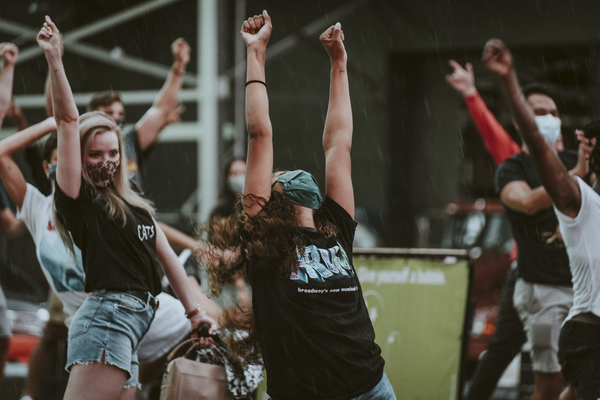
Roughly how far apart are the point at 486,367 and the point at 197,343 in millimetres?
2357

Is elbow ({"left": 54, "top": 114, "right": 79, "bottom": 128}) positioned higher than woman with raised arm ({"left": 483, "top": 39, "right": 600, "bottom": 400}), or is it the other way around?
elbow ({"left": 54, "top": 114, "right": 79, "bottom": 128})

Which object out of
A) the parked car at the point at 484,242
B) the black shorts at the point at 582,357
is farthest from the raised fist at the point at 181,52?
the parked car at the point at 484,242

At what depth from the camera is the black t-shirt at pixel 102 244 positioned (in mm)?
3262

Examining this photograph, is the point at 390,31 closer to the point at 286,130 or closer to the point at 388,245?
the point at 286,130

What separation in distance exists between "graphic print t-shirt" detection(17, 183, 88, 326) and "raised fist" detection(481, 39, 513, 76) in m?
2.46

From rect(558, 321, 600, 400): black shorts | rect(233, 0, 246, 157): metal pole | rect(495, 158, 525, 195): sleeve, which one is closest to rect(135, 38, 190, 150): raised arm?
rect(495, 158, 525, 195): sleeve

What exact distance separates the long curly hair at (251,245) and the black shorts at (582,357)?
140 cm

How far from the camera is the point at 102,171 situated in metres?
3.38

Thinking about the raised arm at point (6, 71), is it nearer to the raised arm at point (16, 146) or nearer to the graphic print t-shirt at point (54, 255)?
the raised arm at point (16, 146)

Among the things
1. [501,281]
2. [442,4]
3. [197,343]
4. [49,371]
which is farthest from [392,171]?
[197,343]

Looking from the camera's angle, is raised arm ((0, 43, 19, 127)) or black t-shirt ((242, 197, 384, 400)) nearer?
Result: black t-shirt ((242, 197, 384, 400))

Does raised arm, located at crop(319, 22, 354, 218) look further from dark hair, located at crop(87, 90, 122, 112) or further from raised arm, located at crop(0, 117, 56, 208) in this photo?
dark hair, located at crop(87, 90, 122, 112)

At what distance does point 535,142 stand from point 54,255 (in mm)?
2749

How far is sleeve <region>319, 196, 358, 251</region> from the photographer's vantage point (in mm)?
2963
